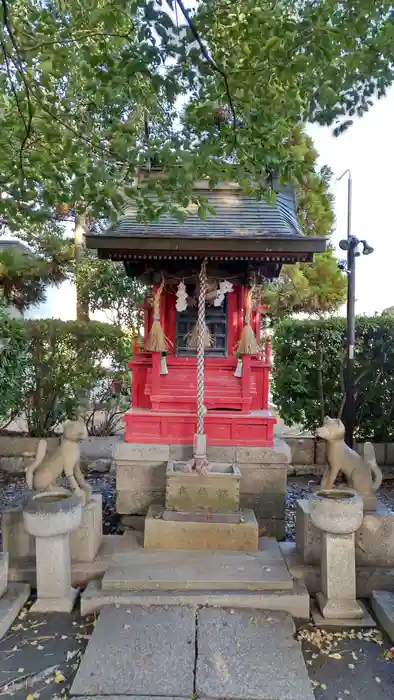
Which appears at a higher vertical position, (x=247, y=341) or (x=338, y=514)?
(x=247, y=341)

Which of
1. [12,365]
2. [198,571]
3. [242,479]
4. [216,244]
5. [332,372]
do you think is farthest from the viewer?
[332,372]

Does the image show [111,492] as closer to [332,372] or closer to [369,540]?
[369,540]

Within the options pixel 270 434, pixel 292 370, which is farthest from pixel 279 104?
pixel 292 370

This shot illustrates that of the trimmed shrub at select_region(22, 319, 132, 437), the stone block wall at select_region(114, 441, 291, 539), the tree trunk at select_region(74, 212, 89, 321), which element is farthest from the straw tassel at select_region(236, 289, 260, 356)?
the tree trunk at select_region(74, 212, 89, 321)

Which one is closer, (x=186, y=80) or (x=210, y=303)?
(x=186, y=80)

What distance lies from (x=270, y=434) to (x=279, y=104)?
3.06 metres

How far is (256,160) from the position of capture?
10.5 feet

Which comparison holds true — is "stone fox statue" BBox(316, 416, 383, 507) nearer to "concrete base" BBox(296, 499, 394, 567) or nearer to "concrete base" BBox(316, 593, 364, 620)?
"concrete base" BBox(296, 499, 394, 567)

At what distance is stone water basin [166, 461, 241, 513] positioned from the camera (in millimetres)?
4078

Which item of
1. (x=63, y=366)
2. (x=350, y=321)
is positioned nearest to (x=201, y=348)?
(x=350, y=321)

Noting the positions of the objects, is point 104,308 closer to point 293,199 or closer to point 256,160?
point 293,199

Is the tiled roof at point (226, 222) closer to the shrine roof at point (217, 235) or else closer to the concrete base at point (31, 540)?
the shrine roof at point (217, 235)

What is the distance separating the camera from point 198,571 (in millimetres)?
3471

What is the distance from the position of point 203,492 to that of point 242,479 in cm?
63
